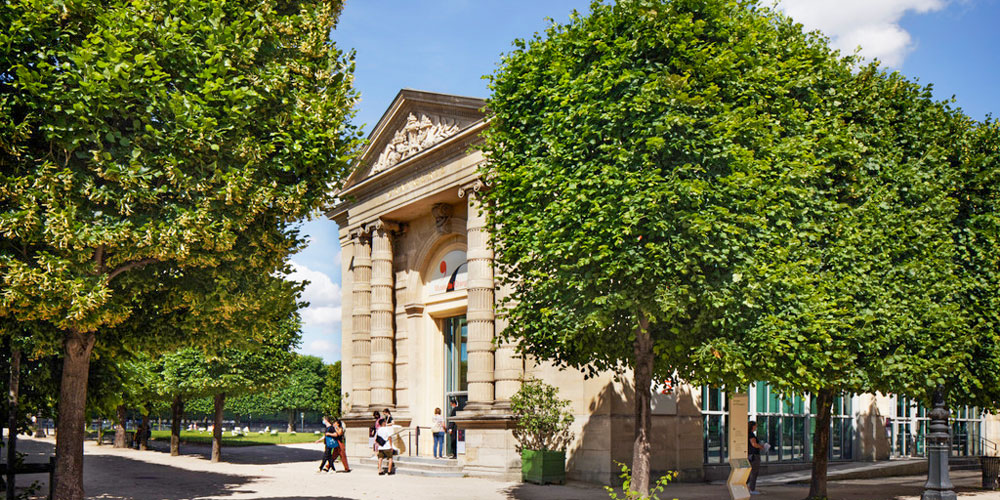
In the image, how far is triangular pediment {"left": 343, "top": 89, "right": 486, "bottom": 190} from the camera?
2583 centimetres

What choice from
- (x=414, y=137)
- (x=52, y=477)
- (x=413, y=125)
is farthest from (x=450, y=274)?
(x=52, y=477)

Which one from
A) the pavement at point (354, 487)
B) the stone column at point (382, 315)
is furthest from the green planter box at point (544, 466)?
the stone column at point (382, 315)

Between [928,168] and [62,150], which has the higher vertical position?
[928,168]

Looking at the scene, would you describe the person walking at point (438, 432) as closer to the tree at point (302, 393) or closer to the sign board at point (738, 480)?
the sign board at point (738, 480)

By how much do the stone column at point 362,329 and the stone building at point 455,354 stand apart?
0.04 m

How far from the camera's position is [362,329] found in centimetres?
3061

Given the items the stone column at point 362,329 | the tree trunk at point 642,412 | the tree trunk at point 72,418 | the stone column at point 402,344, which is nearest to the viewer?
the tree trunk at point 72,418

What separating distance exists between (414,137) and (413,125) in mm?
402

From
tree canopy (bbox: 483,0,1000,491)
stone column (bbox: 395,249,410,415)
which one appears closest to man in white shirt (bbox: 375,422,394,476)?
stone column (bbox: 395,249,410,415)

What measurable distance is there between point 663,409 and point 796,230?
7.91 metres

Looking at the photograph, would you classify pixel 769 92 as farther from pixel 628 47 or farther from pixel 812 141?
pixel 628 47

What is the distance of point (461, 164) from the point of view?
84.7 ft

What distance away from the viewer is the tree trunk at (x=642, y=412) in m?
15.2

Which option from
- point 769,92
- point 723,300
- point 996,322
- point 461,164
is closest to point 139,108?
point 723,300
